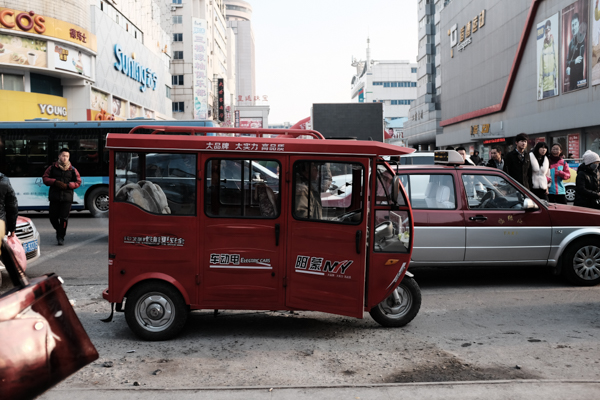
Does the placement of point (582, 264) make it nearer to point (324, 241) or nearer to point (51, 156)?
point (324, 241)

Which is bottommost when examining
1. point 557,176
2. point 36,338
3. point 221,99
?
point 36,338

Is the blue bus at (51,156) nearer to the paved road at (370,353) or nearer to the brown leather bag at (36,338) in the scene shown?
the paved road at (370,353)

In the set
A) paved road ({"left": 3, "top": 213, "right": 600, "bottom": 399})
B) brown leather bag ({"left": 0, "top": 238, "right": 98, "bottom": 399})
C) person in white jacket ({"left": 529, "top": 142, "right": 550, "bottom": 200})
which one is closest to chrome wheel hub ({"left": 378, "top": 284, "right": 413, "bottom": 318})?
paved road ({"left": 3, "top": 213, "right": 600, "bottom": 399})

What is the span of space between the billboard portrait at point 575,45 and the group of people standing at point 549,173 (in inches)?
902

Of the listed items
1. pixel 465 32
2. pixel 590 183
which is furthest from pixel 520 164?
pixel 465 32

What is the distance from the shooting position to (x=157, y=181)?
5.46 meters

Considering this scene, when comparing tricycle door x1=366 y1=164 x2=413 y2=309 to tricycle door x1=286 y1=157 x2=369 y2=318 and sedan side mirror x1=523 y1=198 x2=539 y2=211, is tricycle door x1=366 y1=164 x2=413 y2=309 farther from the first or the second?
sedan side mirror x1=523 y1=198 x2=539 y2=211

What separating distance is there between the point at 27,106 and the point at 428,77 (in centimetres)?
6422

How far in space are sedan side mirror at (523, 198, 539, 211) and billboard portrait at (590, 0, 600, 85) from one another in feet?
82.2

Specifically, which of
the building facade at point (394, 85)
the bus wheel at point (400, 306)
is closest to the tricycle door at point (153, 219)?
the bus wheel at point (400, 306)

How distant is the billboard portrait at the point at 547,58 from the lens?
34281mm

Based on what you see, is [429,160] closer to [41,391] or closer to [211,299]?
[211,299]

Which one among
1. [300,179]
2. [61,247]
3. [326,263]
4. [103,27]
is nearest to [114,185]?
[300,179]

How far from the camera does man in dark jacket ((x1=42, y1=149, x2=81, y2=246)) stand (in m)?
11.5
